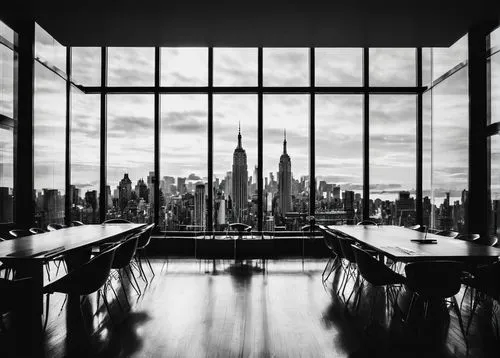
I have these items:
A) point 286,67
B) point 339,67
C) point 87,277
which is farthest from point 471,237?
point 286,67

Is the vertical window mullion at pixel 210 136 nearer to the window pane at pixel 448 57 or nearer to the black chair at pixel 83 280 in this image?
the window pane at pixel 448 57

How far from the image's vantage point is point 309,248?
8695 millimetres

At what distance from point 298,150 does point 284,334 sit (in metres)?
5.67

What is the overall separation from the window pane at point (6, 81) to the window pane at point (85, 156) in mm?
1913

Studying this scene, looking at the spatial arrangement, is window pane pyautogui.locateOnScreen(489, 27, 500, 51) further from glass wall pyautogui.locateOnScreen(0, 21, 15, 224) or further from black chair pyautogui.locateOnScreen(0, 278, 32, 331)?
A: glass wall pyautogui.locateOnScreen(0, 21, 15, 224)

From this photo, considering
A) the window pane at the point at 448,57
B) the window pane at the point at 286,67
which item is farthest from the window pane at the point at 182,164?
the window pane at the point at 448,57

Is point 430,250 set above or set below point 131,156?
below

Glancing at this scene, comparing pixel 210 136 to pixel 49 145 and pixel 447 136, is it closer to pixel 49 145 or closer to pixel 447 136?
pixel 49 145

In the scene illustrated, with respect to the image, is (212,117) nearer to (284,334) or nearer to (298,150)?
(298,150)

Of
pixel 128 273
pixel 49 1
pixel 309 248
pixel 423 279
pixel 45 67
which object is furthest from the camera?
pixel 309 248

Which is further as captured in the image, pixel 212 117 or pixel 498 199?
pixel 212 117

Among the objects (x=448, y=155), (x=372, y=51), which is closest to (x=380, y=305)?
(x=448, y=155)

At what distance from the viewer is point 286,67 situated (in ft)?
30.0

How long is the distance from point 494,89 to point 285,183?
13.8 ft
